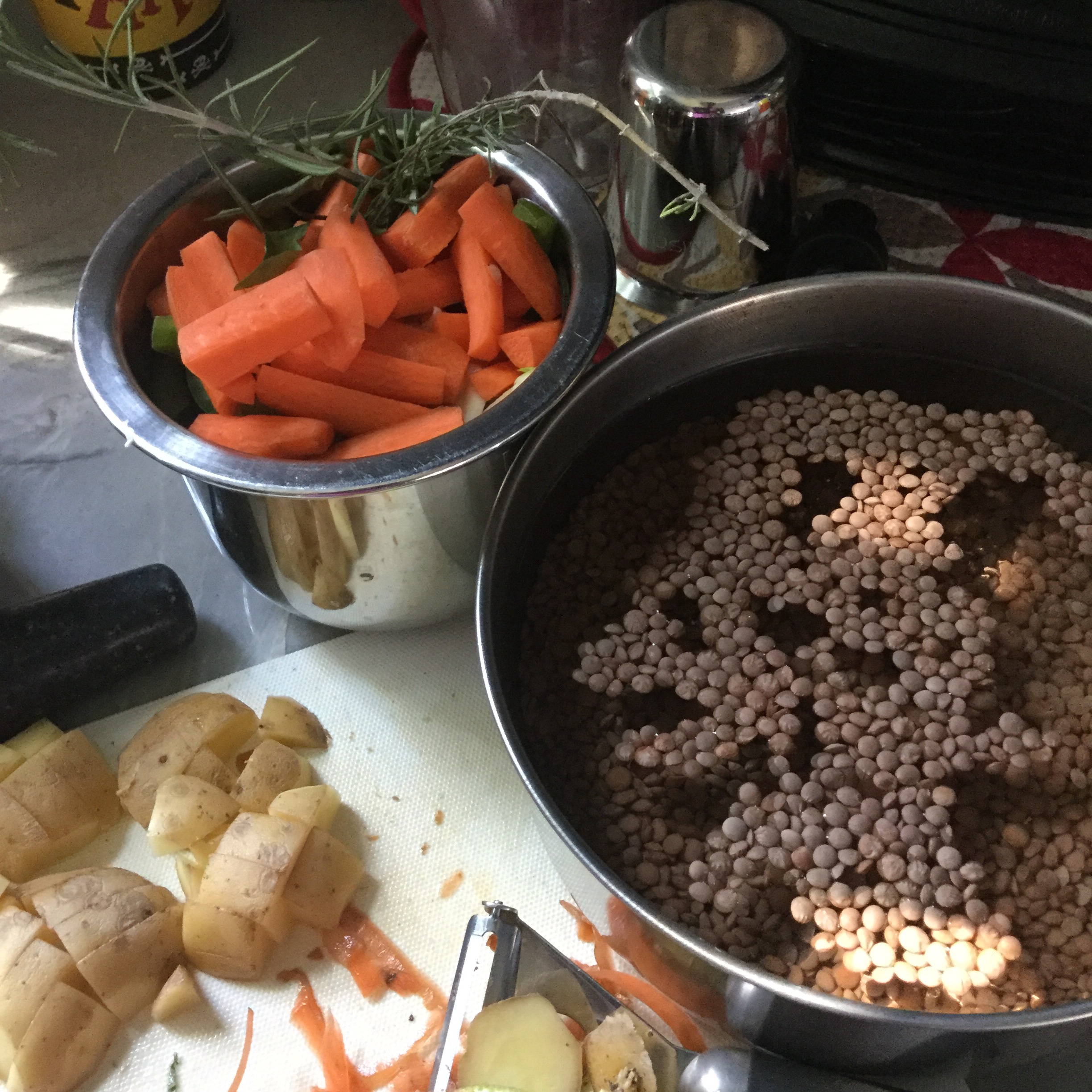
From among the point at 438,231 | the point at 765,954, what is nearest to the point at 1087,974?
the point at 765,954

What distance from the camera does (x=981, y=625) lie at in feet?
2.63

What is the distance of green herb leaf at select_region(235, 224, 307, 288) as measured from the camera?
824mm

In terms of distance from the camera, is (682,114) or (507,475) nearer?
(507,475)

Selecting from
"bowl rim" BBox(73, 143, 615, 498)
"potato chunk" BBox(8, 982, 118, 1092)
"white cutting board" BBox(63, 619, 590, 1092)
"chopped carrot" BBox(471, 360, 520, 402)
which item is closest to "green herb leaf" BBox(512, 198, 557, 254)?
"bowl rim" BBox(73, 143, 615, 498)

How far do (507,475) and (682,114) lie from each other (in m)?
0.41

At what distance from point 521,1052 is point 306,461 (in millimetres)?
439

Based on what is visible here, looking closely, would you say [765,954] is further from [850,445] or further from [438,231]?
[438,231]

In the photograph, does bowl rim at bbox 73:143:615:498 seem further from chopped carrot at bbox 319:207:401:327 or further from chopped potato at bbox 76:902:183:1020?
chopped potato at bbox 76:902:183:1020

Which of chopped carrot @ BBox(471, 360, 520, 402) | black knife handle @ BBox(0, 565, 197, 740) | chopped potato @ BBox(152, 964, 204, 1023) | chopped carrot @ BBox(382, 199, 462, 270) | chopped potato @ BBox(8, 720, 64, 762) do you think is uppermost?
chopped carrot @ BBox(382, 199, 462, 270)

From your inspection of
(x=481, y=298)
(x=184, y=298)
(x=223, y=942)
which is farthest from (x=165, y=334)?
(x=223, y=942)

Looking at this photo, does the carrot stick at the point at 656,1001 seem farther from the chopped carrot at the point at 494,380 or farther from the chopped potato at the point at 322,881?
the chopped carrot at the point at 494,380

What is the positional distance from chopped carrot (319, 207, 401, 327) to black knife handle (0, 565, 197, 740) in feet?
1.08

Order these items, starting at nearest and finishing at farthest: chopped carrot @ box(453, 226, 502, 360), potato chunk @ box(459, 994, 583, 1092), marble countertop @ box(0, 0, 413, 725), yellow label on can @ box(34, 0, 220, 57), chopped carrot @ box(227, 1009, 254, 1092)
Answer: potato chunk @ box(459, 994, 583, 1092) → chopped carrot @ box(227, 1009, 254, 1092) → chopped carrot @ box(453, 226, 502, 360) → marble countertop @ box(0, 0, 413, 725) → yellow label on can @ box(34, 0, 220, 57)

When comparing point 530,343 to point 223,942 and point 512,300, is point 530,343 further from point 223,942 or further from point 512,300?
point 223,942
